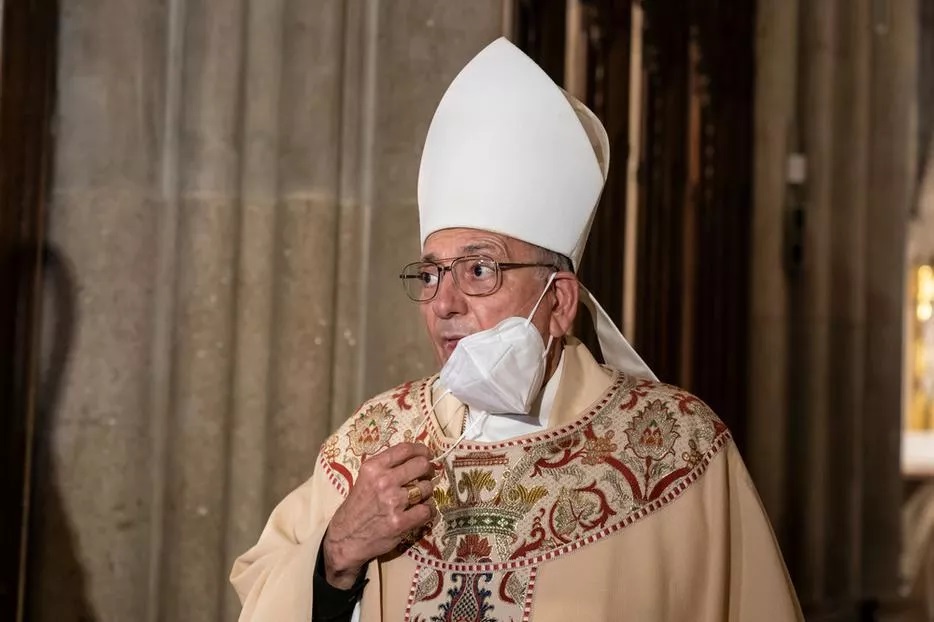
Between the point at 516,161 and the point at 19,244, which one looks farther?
the point at 19,244

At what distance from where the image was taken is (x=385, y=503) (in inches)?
81.0

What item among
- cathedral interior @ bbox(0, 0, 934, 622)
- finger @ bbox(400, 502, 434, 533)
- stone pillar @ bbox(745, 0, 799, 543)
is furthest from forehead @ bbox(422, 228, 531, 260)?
stone pillar @ bbox(745, 0, 799, 543)

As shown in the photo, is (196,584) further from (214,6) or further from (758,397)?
(758,397)

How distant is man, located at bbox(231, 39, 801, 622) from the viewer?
215 centimetres

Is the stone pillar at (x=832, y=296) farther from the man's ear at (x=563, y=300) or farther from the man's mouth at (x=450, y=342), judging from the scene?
the man's mouth at (x=450, y=342)

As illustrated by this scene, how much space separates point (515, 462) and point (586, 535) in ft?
0.63

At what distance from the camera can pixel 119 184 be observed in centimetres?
305

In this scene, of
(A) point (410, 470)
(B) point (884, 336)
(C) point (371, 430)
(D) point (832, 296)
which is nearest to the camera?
(A) point (410, 470)

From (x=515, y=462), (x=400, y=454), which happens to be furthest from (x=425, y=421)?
(x=400, y=454)

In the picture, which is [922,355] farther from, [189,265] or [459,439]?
[459,439]

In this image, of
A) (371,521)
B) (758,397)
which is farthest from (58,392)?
(758,397)

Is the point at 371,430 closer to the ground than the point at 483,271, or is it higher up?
closer to the ground

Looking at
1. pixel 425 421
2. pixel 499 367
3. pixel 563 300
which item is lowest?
pixel 425 421

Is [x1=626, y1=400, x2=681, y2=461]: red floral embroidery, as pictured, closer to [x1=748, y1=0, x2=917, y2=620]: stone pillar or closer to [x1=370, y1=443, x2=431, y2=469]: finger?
[x1=370, y1=443, x2=431, y2=469]: finger
